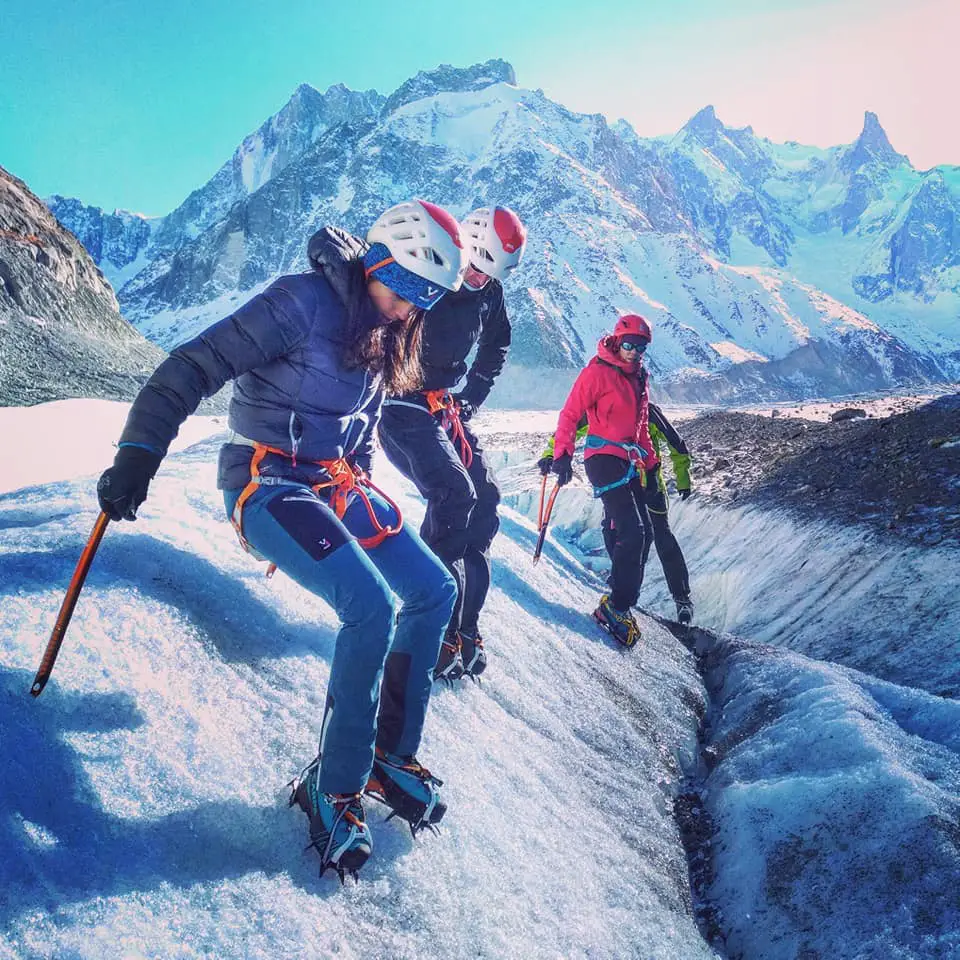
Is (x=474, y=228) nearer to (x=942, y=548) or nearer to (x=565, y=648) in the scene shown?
(x=565, y=648)

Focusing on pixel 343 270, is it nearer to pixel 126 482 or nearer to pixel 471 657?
pixel 126 482

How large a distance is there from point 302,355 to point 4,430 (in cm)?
2321

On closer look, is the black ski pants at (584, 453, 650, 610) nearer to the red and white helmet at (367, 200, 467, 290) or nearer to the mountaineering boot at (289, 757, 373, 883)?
the red and white helmet at (367, 200, 467, 290)

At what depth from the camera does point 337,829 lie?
92.3 inches

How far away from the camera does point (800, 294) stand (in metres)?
167

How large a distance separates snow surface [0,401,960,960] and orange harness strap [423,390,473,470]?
1427 millimetres

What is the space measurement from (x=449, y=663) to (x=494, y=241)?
301cm

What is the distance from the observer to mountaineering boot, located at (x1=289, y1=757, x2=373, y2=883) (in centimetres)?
233

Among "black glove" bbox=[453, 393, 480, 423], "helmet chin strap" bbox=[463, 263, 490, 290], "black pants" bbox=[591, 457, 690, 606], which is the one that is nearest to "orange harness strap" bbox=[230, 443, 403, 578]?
"black glove" bbox=[453, 393, 480, 423]

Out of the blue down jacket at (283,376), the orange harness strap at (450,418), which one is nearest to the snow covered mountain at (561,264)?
the orange harness strap at (450,418)

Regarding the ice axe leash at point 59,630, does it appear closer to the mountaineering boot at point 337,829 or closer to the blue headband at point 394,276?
the mountaineering boot at point 337,829

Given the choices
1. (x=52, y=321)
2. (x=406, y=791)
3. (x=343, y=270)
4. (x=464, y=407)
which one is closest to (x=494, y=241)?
(x=464, y=407)

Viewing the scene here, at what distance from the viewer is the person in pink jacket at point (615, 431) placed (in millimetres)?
6449

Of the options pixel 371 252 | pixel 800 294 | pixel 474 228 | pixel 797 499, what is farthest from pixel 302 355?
pixel 800 294
